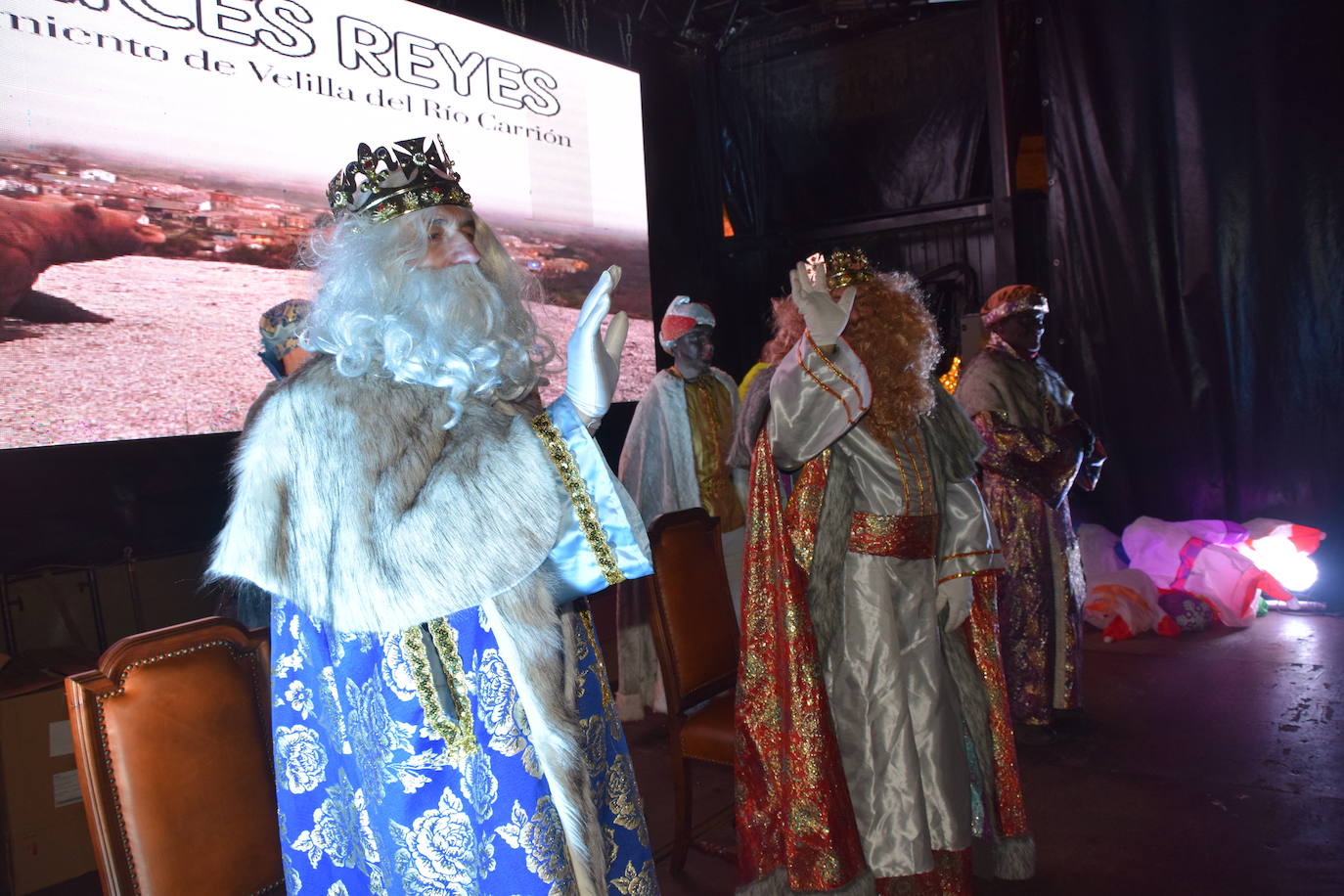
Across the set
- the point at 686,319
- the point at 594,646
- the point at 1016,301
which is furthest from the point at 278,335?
the point at 1016,301

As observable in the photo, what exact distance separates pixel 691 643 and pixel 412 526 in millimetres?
1519

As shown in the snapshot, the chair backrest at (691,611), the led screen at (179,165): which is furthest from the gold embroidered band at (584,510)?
the led screen at (179,165)

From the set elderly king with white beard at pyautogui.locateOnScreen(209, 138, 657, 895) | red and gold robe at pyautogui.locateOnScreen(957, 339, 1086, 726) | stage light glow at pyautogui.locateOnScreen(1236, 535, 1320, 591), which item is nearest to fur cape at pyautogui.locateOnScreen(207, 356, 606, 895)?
elderly king with white beard at pyautogui.locateOnScreen(209, 138, 657, 895)

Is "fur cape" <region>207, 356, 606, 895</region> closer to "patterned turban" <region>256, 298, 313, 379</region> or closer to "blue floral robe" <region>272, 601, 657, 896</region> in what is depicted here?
"blue floral robe" <region>272, 601, 657, 896</region>

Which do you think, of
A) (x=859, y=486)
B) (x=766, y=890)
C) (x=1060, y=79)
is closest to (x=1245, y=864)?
(x=766, y=890)

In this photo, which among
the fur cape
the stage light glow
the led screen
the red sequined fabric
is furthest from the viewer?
the stage light glow

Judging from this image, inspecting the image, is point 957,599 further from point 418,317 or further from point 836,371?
point 418,317

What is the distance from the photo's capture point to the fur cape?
50.1 inches

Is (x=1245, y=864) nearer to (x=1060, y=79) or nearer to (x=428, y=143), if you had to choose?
(x=428, y=143)

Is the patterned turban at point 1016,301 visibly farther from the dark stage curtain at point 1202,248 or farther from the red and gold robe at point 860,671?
the dark stage curtain at point 1202,248

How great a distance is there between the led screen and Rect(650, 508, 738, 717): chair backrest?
0.71m

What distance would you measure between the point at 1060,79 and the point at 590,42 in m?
2.97

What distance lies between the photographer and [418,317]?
4.62ft

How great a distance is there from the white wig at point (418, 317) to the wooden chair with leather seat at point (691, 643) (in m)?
1.22
